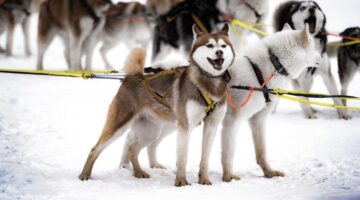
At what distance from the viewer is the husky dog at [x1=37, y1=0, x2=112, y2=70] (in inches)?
291

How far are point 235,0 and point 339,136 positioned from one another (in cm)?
204

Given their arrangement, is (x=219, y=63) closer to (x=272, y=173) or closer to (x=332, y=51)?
(x=272, y=173)

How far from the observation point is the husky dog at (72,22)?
24.2 feet

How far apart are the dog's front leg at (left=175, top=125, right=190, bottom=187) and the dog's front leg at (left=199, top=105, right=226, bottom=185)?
14 cm

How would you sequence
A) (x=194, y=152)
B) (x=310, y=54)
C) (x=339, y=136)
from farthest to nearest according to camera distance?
(x=339, y=136), (x=194, y=152), (x=310, y=54)

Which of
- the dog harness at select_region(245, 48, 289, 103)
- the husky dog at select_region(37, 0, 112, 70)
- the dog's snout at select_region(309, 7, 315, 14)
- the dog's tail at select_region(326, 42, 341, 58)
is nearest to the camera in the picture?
the dog harness at select_region(245, 48, 289, 103)

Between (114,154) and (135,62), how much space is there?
1.14 metres

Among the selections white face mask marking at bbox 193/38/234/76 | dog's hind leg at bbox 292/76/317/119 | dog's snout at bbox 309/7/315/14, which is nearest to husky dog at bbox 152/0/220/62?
dog's snout at bbox 309/7/315/14

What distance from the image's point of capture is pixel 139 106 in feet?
12.1

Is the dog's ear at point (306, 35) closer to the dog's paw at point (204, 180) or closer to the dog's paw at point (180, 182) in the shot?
the dog's paw at point (204, 180)

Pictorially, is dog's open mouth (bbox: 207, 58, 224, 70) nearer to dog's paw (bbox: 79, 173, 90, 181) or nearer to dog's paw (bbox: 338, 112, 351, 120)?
dog's paw (bbox: 79, 173, 90, 181)

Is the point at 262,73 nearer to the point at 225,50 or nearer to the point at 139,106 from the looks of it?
the point at 225,50

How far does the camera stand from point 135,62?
380cm

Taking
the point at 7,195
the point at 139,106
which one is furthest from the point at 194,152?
the point at 7,195
